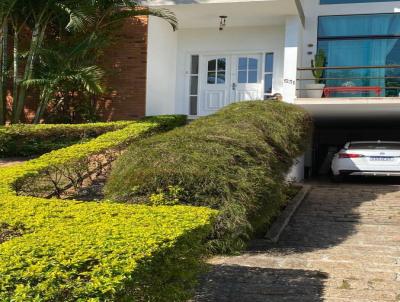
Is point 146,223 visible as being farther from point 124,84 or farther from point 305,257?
point 124,84

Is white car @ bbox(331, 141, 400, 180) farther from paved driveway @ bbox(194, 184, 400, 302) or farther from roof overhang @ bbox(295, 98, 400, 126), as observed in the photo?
paved driveway @ bbox(194, 184, 400, 302)

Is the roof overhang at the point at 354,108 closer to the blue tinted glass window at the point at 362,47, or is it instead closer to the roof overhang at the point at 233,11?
the blue tinted glass window at the point at 362,47

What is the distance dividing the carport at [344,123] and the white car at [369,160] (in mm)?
1071

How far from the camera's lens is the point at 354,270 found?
5340 mm

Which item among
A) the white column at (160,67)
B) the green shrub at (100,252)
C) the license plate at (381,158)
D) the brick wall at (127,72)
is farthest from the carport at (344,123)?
the green shrub at (100,252)

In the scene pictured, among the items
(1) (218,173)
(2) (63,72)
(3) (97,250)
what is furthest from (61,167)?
(3) (97,250)

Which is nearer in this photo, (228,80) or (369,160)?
(369,160)

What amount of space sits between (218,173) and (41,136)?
6172 millimetres

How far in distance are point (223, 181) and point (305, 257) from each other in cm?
136

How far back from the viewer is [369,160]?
1231 centimetres

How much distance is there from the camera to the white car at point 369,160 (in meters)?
12.1

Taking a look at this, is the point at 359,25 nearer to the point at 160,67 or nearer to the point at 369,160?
the point at 369,160

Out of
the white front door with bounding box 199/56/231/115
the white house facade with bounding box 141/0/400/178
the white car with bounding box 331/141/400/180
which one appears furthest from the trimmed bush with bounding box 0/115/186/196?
the white car with bounding box 331/141/400/180

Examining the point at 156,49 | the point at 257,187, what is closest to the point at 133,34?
the point at 156,49
